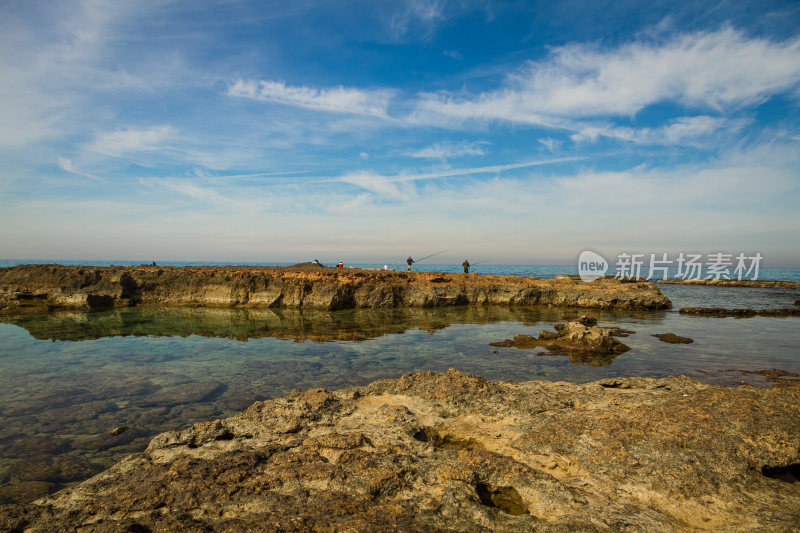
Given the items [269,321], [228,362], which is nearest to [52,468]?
[228,362]

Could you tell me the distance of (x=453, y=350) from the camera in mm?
11375

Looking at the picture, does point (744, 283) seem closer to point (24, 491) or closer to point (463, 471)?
point (463, 471)

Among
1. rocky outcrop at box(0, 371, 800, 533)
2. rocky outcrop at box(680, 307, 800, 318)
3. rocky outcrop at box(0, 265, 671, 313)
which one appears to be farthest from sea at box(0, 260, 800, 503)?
rocky outcrop at box(0, 265, 671, 313)

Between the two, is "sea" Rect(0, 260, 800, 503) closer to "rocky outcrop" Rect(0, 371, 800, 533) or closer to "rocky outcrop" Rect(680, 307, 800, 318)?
"rocky outcrop" Rect(680, 307, 800, 318)

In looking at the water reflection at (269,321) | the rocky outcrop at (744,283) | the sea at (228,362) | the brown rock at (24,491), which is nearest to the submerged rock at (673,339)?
the sea at (228,362)

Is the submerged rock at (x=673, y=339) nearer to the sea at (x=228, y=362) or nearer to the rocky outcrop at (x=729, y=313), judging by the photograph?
the sea at (x=228, y=362)

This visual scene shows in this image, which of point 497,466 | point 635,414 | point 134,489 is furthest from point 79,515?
point 635,414

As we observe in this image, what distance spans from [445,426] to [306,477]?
202cm

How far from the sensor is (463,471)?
356 cm

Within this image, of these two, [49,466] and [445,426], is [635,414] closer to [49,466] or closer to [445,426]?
[445,426]

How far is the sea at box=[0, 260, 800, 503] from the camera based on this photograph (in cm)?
595

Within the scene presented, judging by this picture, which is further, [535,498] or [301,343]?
[301,343]

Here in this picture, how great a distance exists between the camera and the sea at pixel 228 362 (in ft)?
19.5

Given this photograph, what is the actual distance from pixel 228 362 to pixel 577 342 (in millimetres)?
10034
